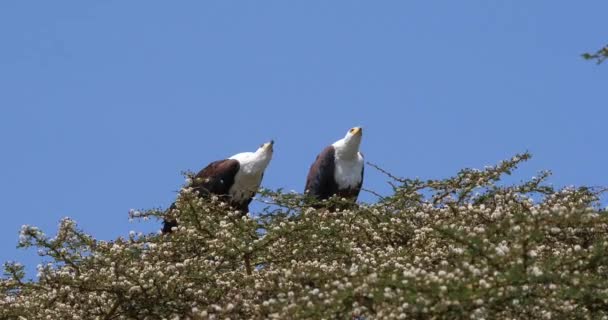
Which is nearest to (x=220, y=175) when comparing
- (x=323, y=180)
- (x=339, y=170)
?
(x=323, y=180)

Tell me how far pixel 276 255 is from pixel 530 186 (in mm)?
3147

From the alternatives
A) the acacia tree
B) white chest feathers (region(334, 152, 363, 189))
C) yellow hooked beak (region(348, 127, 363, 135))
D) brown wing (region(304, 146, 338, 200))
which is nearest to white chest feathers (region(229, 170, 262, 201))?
brown wing (region(304, 146, 338, 200))

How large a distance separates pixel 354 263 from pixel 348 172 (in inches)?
206

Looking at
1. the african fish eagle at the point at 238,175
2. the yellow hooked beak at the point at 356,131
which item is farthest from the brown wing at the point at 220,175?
the yellow hooked beak at the point at 356,131

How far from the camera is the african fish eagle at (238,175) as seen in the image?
1277 centimetres

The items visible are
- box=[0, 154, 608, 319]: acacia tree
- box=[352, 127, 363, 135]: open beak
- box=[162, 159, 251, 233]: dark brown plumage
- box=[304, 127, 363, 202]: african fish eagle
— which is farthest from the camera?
box=[352, 127, 363, 135]: open beak

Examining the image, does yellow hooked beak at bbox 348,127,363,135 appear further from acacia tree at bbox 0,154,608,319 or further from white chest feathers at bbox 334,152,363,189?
acacia tree at bbox 0,154,608,319

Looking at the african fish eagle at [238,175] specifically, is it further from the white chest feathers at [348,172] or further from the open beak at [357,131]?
the open beak at [357,131]

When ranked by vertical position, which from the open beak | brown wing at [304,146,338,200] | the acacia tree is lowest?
the acacia tree

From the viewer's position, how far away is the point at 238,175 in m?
12.9

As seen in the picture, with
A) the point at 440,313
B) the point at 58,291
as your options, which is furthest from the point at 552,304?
the point at 58,291

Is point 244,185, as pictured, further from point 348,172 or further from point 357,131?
point 357,131

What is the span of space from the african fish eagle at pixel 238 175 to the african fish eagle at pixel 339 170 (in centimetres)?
60

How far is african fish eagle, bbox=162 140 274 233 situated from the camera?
12.8 meters
